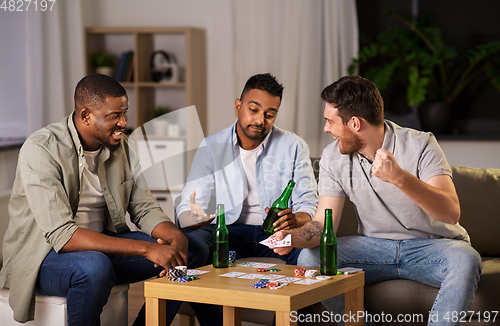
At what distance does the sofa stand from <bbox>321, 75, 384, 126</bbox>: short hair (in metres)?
0.59

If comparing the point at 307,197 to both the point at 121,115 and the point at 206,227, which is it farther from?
the point at 121,115

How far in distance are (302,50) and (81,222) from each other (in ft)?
7.49

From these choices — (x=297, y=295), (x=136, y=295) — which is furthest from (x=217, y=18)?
(x=297, y=295)

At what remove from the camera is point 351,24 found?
3693 mm

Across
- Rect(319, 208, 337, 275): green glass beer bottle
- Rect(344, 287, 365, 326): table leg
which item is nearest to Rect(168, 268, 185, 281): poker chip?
Rect(319, 208, 337, 275): green glass beer bottle

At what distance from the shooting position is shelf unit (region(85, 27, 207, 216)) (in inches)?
152

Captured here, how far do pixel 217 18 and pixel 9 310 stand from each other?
2841 mm

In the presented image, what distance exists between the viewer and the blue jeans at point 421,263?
5.23 feet

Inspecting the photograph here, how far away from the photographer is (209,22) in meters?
4.07

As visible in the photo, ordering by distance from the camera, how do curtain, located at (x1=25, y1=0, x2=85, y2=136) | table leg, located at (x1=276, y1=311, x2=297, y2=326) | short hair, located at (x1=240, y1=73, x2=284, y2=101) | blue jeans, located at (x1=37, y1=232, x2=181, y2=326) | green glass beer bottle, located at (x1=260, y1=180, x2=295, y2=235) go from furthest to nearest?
curtain, located at (x1=25, y1=0, x2=85, y2=136), short hair, located at (x1=240, y1=73, x2=284, y2=101), green glass beer bottle, located at (x1=260, y1=180, x2=295, y2=235), blue jeans, located at (x1=37, y1=232, x2=181, y2=326), table leg, located at (x1=276, y1=311, x2=297, y2=326)

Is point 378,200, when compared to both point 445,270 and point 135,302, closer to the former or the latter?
point 445,270

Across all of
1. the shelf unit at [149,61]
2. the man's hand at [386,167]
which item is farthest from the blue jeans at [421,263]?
the shelf unit at [149,61]

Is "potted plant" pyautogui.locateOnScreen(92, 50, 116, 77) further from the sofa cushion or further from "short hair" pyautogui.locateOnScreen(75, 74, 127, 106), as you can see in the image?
the sofa cushion

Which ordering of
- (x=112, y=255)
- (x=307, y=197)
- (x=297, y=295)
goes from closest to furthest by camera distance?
(x=297, y=295)
(x=112, y=255)
(x=307, y=197)
